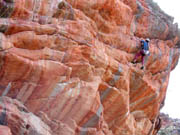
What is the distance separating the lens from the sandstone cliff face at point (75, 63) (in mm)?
14336

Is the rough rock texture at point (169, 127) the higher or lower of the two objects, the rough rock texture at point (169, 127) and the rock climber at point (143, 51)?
the lower

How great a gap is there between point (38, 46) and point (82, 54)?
2409 millimetres

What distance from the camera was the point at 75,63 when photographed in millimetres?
15617

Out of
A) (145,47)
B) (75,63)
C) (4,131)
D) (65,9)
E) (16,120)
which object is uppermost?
(65,9)

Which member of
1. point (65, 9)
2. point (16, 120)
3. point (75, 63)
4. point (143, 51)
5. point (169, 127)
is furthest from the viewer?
point (169, 127)

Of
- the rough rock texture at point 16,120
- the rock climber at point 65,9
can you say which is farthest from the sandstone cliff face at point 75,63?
the rough rock texture at point 16,120

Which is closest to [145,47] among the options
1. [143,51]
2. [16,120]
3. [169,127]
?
[143,51]

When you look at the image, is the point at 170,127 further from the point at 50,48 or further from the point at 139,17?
the point at 50,48

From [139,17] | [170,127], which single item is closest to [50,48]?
[139,17]

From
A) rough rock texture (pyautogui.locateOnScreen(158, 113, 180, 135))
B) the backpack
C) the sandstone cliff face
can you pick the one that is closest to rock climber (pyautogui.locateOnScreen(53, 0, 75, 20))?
the sandstone cliff face

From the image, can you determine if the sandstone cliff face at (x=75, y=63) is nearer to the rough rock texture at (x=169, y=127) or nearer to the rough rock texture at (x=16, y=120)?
the rough rock texture at (x=16, y=120)

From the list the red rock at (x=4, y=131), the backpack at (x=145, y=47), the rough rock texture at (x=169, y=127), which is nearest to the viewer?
the red rock at (x=4, y=131)

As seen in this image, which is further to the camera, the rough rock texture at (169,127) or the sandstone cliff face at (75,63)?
the rough rock texture at (169,127)

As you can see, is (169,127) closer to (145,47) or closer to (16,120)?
(145,47)
